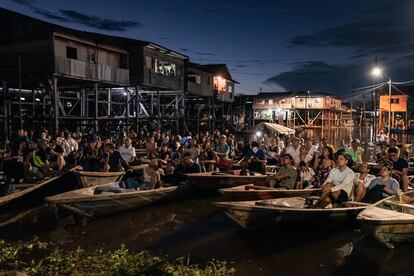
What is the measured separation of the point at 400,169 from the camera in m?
11.4

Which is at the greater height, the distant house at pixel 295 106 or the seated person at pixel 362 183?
the distant house at pixel 295 106

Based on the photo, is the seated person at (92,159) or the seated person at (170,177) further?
the seated person at (92,159)

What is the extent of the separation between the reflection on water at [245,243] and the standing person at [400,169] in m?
2.05

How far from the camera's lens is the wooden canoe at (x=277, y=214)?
333 inches

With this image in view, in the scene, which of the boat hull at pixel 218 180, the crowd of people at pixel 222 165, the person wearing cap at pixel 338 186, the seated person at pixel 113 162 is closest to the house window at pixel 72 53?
the crowd of people at pixel 222 165

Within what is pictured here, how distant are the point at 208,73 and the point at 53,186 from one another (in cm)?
2913

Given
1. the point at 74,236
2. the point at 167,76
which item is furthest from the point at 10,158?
the point at 167,76

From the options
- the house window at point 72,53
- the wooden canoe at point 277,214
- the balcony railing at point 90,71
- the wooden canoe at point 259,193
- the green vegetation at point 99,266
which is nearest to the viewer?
the green vegetation at point 99,266

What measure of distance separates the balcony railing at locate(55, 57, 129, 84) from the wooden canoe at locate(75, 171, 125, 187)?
1133 centimetres

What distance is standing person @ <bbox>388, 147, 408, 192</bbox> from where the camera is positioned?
10.4 m

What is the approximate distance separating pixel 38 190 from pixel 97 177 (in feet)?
5.51

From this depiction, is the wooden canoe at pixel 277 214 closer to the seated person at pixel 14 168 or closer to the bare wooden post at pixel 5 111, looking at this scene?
the seated person at pixel 14 168

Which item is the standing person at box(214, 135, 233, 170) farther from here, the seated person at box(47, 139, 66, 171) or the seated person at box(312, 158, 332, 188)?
the seated person at box(47, 139, 66, 171)

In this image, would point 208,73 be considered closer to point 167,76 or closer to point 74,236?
point 167,76
